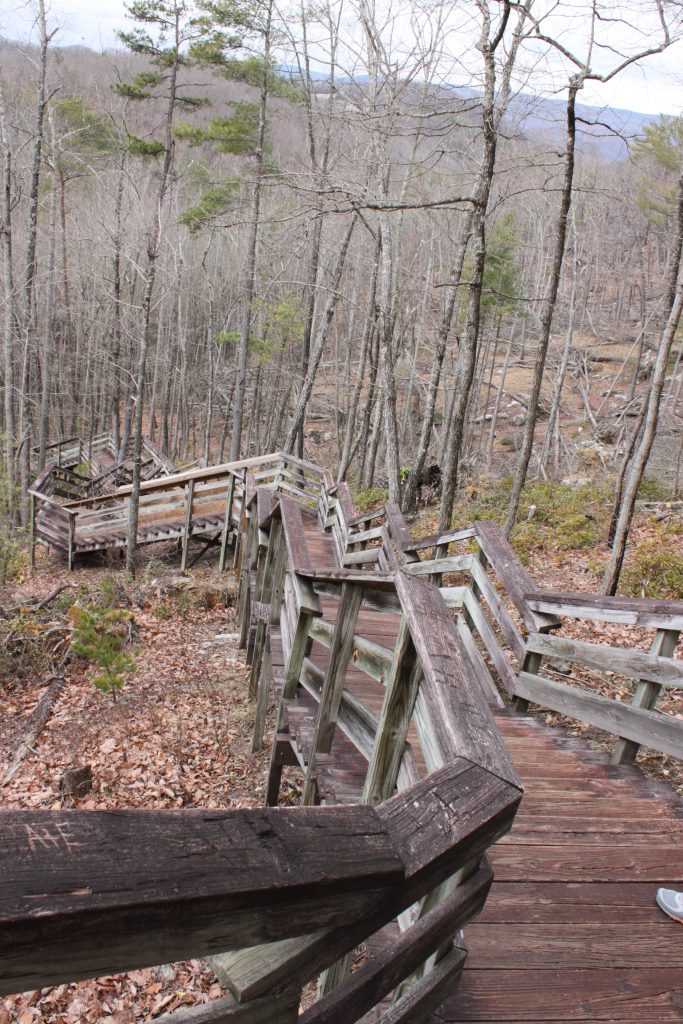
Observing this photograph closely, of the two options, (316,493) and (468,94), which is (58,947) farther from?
(316,493)

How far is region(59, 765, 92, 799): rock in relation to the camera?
252 inches

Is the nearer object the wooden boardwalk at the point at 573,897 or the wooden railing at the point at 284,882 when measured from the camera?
the wooden railing at the point at 284,882

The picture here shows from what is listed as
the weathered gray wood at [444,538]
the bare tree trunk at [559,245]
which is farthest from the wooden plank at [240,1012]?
the bare tree trunk at [559,245]

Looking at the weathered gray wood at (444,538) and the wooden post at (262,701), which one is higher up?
the weathered gray wood at (444,538)

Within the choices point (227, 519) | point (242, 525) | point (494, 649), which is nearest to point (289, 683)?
point (494, 649)

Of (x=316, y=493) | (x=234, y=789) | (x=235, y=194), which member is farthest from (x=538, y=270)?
(x=234, y=789)

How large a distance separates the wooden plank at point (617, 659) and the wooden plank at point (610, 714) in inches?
8.2

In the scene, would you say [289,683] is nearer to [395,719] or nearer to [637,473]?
[395,719]

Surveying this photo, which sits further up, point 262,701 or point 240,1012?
point 240,1012

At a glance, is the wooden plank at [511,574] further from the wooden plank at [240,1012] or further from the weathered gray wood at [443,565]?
the wooden plank at [240,1012]

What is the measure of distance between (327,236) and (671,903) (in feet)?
89.7

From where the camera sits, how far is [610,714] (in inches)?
174

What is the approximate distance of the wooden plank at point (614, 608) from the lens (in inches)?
162

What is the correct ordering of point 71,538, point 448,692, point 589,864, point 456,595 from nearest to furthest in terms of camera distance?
point 448,692
point 589,864
point 456,595
point 71,538
